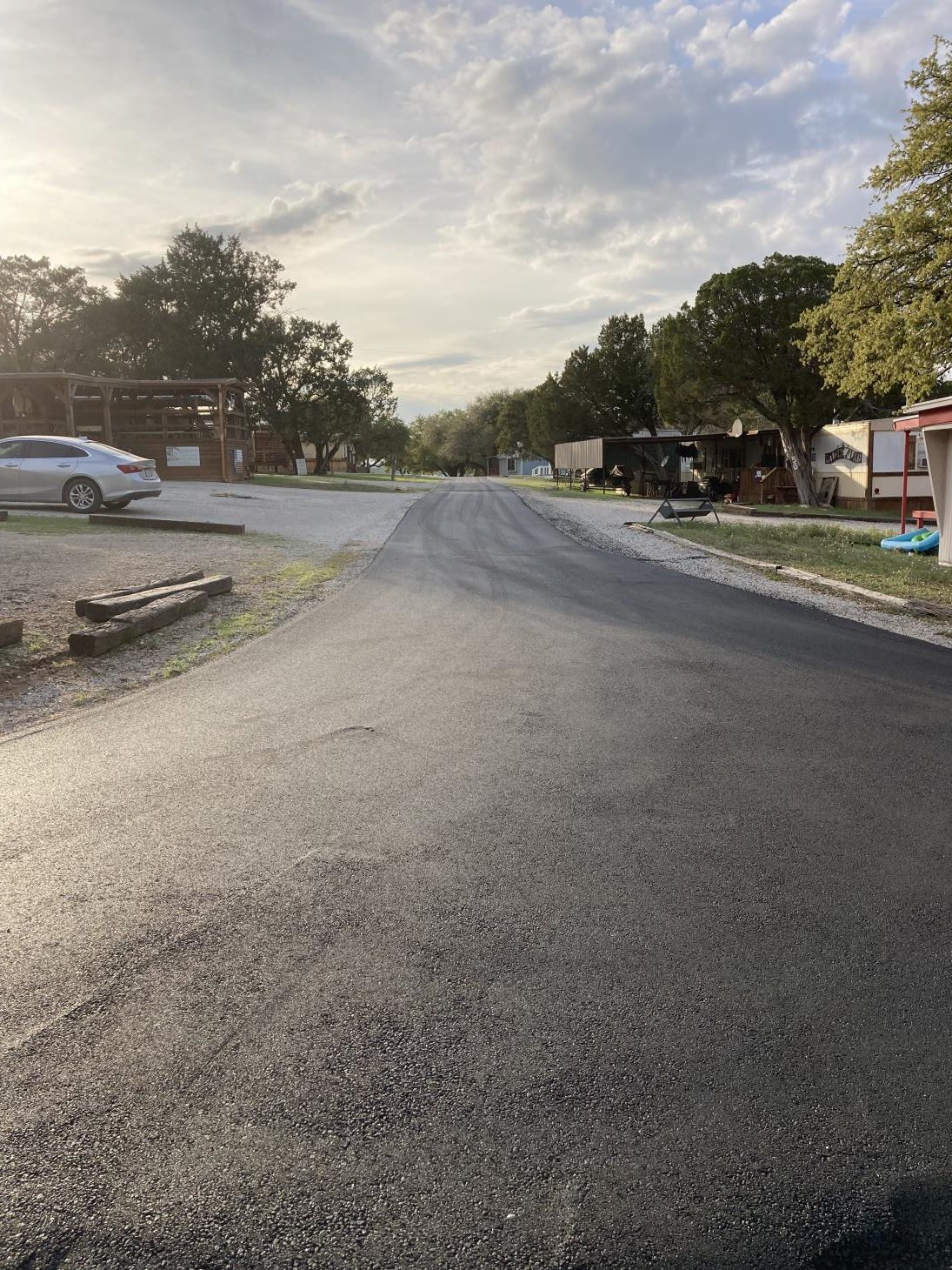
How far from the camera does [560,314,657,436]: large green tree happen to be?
2447 inches

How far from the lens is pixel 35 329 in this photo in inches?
2185

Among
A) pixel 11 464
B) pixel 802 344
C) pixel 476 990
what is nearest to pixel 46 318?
pixel 11 464

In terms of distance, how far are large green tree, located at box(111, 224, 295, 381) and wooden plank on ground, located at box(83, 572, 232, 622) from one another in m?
46.5

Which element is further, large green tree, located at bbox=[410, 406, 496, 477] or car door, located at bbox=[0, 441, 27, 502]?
large green tree, located at bbox=[410, 406, 496, 477]

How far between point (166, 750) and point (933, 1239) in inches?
161

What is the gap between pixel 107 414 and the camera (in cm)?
3453

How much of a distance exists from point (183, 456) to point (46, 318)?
86.2 ft

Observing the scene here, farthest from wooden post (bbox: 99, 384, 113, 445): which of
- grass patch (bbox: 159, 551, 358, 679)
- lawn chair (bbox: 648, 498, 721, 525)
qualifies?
grass patch (bbox: 159, 551, 358, 679)

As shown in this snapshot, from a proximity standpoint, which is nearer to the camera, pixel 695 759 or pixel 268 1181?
pixel 268 1181

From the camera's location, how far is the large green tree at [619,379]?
62.2 meters

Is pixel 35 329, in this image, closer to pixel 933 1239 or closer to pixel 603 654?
pixel 603 654

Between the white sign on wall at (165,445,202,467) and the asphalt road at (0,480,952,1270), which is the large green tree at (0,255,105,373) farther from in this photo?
the asphalt road at (0,480,952,1270)

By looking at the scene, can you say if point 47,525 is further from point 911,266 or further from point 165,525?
point 911,266

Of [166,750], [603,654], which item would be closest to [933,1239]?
[166,750]
